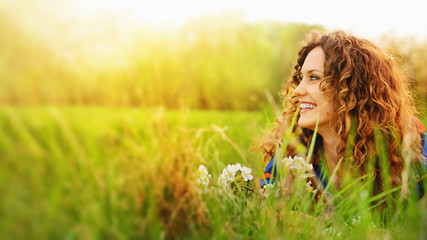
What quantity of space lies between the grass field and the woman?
914 millimetres

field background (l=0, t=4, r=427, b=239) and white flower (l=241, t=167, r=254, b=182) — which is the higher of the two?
field background (l=0, t=4, r=427, b=239)

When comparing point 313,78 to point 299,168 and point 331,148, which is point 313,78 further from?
point 299,168

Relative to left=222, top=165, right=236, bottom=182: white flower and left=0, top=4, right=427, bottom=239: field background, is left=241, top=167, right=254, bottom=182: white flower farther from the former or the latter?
left=0, top=4, right=427, bottom=239: field background

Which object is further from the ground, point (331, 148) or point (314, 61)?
point (314, 61)

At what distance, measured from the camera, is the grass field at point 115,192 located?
912 mm

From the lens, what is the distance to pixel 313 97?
2.39 metres

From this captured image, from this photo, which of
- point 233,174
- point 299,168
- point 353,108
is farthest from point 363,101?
point 233,174

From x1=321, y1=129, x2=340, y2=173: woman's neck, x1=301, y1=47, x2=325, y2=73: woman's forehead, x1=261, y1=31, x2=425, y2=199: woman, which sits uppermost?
x1=301, y1=47, x2=325, y2=73: woman's forehead

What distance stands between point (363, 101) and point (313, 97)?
36cm

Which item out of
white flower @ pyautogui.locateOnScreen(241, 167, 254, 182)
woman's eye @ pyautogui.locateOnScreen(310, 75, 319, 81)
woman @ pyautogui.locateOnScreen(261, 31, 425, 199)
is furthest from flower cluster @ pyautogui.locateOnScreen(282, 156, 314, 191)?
woman's eye @ pyautogui.locateOnScreen(310, 75, 319, 81)

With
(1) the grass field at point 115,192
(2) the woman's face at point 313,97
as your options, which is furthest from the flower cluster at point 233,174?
(2) the woman's face at point 313,97

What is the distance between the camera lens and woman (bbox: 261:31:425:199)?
241cm

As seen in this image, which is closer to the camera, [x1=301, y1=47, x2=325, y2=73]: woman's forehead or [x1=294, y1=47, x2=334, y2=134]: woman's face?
[x1=294, y1=47, x2=334, y2=134]: woman's face

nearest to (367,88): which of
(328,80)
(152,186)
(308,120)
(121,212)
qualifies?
(328,80)
